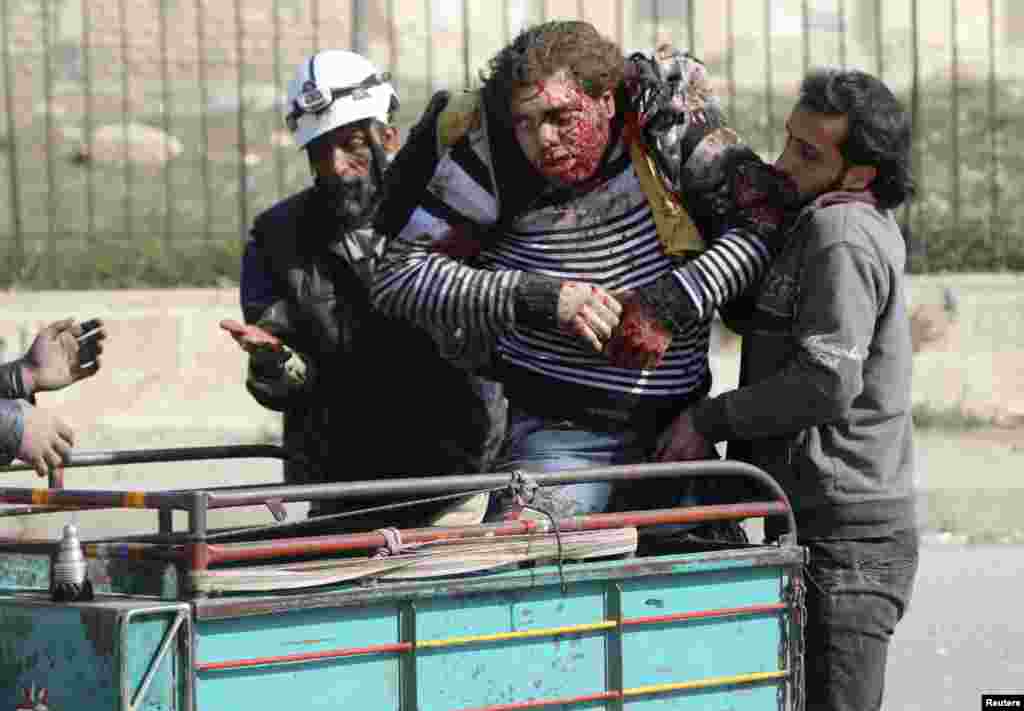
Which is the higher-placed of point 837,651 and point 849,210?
point 849,210

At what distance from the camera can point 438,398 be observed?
520 cm

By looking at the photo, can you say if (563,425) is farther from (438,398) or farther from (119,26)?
(119,26)

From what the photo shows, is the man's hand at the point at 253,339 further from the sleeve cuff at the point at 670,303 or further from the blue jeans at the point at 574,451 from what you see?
the sleeve cuff at the point at 670,303

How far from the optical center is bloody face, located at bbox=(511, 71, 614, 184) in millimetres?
4227

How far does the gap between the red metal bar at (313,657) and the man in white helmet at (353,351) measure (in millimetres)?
1543

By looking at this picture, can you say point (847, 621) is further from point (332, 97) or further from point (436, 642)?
point (332, 97)

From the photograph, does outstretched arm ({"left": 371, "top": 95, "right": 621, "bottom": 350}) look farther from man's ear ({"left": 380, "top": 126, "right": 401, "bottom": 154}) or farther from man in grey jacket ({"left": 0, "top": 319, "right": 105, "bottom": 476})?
man's ear ({"left": 380, "top": 126, "right": 401, "bottom": 154})

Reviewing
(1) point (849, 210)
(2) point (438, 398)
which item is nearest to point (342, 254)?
(2) point (438, 398)

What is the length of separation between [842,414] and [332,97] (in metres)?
1.73

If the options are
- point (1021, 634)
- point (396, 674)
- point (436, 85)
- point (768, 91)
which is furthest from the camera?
point (436, 85)

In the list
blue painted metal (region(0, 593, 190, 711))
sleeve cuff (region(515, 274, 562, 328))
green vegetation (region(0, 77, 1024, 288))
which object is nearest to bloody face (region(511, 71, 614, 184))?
sleeve cuff (region(515, 274, 562, 328))

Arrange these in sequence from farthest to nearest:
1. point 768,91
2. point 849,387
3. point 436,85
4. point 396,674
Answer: point 436,85 < point 768,91 < point 849,387 < point 396,674

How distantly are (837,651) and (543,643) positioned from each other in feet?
2.67

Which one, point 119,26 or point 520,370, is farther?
point 119,26
